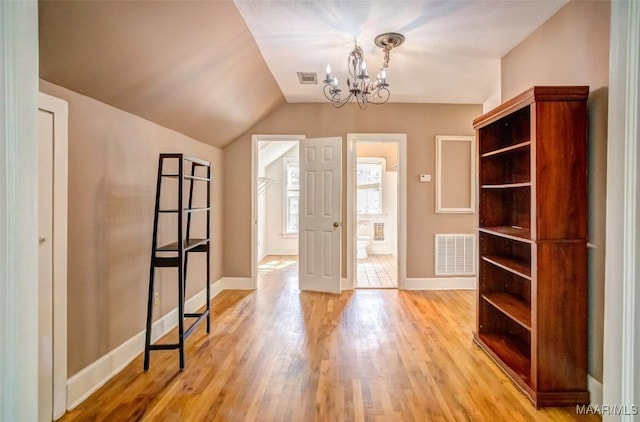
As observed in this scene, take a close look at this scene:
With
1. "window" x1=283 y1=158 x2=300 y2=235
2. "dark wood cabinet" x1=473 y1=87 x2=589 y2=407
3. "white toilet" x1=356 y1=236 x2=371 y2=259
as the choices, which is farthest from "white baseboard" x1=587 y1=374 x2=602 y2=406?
"window" x1=283 y1=158 x2=300 y2=235

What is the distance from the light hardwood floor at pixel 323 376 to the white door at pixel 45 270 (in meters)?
0.23

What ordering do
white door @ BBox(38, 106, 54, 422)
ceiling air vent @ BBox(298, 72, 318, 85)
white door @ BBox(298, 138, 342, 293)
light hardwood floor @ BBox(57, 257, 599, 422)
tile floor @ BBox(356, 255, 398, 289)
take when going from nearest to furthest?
white door @ BBox(38, 106, 54, 422) < light hardwood floor @ BBox(57, 257, 599, 422) < ceiling air vent @ BBox(298, 72, 318, 85) < white door @ BBox(298, 138, 342, 293) < tile floor @ BBox(356, 255, 398, 289)

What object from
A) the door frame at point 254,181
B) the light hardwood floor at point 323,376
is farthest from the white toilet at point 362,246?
the light hardwood floor at point 323,376

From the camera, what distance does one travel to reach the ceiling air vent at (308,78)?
11.3ft

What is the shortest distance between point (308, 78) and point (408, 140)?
1703mm

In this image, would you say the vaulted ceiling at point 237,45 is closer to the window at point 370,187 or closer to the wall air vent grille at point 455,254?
the wall air vent grille at point 455,254

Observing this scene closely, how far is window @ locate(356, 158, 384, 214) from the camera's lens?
7.03 metres

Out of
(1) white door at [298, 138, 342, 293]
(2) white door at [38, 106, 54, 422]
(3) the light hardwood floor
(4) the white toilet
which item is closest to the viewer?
(2) white door at [38, 106, 54, 422]

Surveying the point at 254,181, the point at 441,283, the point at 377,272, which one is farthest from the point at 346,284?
the point at 254,181

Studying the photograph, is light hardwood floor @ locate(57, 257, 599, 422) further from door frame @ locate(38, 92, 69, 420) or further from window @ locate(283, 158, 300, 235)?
window @ locate(283, 158, 300, 235)

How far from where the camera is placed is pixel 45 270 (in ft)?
5.69

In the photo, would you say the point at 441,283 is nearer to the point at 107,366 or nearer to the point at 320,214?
the point at 320,214

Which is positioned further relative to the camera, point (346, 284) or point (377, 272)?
point (377, 272)

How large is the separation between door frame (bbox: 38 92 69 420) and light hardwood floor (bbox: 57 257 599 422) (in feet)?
0.63
